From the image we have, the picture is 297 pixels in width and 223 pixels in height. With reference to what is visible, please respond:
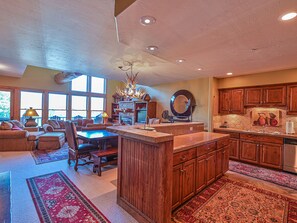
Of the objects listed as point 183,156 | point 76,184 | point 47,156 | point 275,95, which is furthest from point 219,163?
point 47,156

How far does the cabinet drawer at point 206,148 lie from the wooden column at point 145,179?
90cm

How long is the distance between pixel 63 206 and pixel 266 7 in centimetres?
351

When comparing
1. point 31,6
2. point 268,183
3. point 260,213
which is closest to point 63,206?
point 31,6

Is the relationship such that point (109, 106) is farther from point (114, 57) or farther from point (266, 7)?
point (266, 7)

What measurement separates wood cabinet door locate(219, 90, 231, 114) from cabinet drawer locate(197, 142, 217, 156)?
2.62 metres

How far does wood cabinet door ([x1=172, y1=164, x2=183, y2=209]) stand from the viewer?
215cm

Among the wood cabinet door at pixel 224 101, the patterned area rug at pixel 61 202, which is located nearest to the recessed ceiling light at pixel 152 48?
the patterned area rug at pixel 61 202

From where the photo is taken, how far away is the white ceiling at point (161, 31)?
1671mm

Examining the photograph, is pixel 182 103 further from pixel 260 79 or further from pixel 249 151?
pixel 249 151

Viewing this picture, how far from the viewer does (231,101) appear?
5.12 metres

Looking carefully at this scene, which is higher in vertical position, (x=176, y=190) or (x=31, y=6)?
(x=31, y=6)

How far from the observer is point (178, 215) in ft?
7.23

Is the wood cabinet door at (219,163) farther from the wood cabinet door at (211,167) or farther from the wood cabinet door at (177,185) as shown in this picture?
the wood cabinet door at (177,185)

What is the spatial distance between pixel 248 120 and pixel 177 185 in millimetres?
3891
